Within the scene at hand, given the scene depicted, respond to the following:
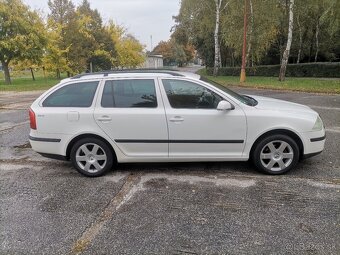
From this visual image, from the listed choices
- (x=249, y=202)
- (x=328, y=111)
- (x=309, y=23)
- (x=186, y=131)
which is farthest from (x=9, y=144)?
(x=309, y=23)

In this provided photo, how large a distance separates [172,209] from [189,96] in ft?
5.55

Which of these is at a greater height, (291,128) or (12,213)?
(291,128)

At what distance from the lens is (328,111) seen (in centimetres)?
954

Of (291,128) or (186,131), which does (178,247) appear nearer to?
(186,131)

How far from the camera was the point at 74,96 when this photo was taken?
4.56 m

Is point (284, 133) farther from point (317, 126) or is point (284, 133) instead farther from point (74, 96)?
point (74, 96)

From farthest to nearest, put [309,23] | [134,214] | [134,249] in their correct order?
1. [309,23]
2. [134,214]
3. [134,249]

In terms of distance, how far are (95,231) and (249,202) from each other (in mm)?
1848

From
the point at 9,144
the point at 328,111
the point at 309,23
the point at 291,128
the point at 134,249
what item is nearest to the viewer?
the point at 134,249

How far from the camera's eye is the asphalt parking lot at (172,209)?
2.92 meters

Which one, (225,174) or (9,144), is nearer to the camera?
(225,174)

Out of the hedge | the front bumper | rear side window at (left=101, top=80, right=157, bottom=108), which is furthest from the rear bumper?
the hedge

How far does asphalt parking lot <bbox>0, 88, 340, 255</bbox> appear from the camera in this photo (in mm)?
2918

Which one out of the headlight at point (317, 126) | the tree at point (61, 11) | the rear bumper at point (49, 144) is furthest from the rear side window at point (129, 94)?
the tree at point (61, 11)
